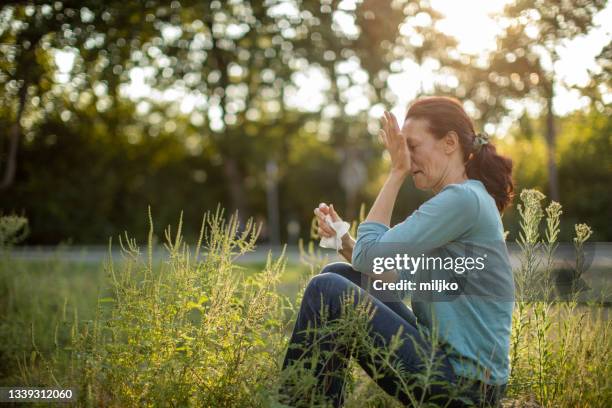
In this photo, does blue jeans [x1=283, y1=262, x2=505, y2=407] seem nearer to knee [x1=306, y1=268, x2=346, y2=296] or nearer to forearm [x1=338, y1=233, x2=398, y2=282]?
knee [x1=306, y1=268, x2=346, y2=296]

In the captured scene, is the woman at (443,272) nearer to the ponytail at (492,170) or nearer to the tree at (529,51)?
the ponytail at (492,170)

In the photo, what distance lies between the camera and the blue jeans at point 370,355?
8.13 feet

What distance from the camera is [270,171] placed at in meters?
24.8

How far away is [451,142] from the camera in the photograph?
277cm

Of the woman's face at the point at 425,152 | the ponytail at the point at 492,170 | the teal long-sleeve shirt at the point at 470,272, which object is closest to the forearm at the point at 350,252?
the teal long-sleeve shirt at the point at 470,272

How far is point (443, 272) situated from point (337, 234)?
0.59 m

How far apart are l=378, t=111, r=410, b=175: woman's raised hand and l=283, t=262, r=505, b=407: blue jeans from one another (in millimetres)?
549

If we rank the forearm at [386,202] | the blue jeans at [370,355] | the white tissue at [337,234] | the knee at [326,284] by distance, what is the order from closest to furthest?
the blue jeans at [370,355] → the knee at [326,284] → the forearm at [386,202] → the white tissue at [337,234]

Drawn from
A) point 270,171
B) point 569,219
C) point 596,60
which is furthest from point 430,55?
point 270,171

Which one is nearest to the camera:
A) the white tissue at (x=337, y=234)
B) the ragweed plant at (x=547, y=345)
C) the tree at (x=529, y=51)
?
the ragweed plant at (x=547, y=345)

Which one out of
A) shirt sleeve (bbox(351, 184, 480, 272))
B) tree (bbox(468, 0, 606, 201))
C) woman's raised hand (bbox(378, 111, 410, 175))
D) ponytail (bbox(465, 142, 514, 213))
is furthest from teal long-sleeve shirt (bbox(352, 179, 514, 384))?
tree (bbox(468, 0, 606, 201))

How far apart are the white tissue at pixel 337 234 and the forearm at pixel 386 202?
28cm

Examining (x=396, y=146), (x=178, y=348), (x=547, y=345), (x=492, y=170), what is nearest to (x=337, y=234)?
(x=396, y=146)

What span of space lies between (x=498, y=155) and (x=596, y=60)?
178cm
